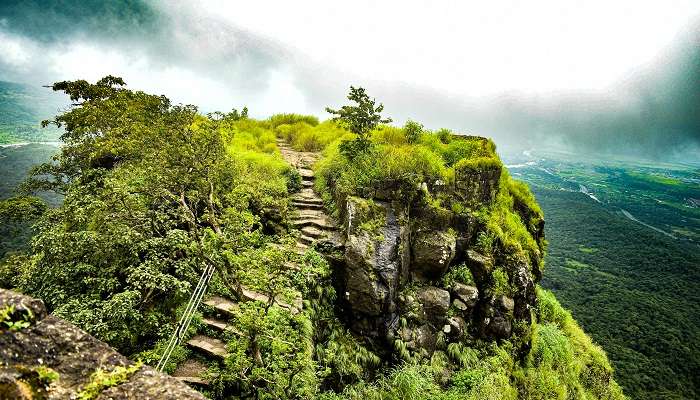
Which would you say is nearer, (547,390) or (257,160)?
(547,390)

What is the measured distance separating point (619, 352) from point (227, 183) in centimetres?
7413

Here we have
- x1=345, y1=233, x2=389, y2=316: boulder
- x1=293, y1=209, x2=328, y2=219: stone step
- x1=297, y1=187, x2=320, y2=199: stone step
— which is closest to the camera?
x1=345, y1=233, x2=389, y2=316: boulder

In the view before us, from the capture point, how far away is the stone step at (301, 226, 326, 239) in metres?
11.7

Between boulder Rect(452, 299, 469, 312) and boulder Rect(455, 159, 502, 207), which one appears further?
boulder Rect(455, 159, 502, 207)

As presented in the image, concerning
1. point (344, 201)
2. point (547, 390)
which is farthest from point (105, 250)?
point (547, 390)

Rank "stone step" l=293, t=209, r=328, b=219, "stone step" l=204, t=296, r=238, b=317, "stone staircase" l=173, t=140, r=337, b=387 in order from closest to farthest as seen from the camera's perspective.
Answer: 1. "stone staircase" l=173, t=140, r=337, b=387
2. "stone step" l=204, t=296, r=238, b=317
3. "stone step" l=293, t=209, r=328, b=219

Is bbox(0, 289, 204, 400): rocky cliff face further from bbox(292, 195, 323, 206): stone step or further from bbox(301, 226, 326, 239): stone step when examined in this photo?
bbox(292, 195, 323, 206): stone step

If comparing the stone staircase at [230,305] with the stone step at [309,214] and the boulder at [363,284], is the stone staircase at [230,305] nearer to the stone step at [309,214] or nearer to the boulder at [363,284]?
the stone step at [309,214]

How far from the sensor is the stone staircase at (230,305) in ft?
23.0

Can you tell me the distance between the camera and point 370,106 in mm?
13172

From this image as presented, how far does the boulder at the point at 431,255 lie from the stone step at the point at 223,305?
6.17m

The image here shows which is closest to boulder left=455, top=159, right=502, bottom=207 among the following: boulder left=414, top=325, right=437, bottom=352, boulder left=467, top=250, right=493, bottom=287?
boulder left=467, top=250, right=493, bottom=287

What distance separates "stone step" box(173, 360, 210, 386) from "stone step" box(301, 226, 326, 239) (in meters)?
5.45

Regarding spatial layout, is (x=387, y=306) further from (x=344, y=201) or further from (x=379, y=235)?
(x=344, y=201)
